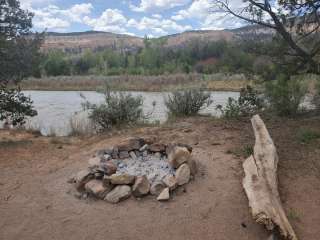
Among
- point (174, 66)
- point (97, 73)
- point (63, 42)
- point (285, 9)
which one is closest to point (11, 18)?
point (285, 9)

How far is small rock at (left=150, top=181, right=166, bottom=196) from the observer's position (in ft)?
14.5

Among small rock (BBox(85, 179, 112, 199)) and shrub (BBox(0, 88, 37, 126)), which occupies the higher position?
shrub (BBox(0, 88, 37, 126))

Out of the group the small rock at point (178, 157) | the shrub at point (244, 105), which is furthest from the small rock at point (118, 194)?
the shrub at point (244, 105)

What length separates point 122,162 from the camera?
5.22 m

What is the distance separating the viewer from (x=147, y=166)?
16.5 ft

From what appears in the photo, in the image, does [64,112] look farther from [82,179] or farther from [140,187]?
[140,187]

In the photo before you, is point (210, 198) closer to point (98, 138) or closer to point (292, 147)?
point (292, 147)

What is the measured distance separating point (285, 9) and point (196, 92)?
9.04 ft

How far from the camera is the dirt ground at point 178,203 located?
375cm

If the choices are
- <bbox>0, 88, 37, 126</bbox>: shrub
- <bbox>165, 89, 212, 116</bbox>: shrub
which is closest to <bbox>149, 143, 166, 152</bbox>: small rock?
<bbox>165, 89, 212, 116</bbox>: shrub

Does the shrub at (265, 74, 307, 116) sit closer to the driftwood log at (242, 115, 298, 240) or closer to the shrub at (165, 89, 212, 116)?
the shrub at (165, 89, 212, 116)

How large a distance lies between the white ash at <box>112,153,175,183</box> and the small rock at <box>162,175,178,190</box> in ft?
0.33

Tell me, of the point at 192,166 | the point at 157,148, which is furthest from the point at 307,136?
the point at 157,148

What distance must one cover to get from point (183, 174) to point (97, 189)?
1.03 meters
